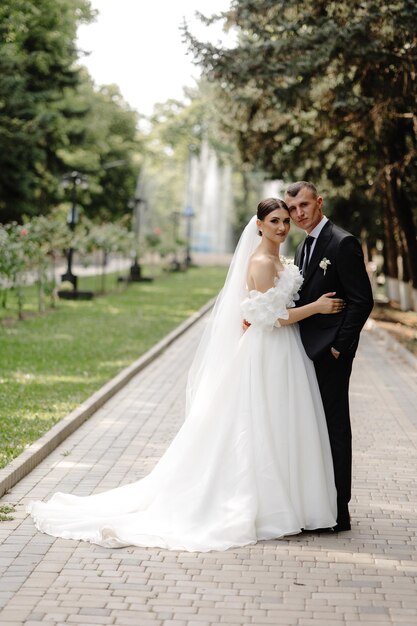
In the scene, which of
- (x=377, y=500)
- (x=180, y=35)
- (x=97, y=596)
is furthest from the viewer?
(x=180, y=35)

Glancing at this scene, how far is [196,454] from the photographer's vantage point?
7074mm

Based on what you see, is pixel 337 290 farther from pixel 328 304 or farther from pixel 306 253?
pixel 306 253

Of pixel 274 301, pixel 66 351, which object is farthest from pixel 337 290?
pixel 66 351

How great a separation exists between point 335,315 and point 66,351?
1157 centimetres

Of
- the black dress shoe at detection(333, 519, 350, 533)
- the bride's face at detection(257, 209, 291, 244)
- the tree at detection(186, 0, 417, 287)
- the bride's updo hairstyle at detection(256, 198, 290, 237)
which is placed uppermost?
→ the tree at detection(186, 0, 417, 287)

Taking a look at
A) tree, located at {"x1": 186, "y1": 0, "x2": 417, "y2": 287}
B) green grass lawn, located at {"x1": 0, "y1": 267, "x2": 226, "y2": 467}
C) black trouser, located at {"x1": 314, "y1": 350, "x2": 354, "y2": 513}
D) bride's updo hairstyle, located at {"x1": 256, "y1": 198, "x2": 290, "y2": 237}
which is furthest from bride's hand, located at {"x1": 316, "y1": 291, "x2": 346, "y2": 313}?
tree, located at {"x1": 186, "y1": 0, "x2": 417, "y2": 287}

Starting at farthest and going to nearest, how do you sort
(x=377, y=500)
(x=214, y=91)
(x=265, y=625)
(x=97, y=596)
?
(x=214, y=91) < (x=377, y=500) < (x=97, y=596) < (x=265, y=625)

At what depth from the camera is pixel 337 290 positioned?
709 centimetres

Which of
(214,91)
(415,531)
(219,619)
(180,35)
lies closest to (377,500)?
(415,531)

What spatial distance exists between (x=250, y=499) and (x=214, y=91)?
23.4 m

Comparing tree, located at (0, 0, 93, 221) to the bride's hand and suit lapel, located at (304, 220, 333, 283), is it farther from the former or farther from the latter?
the bride's hand

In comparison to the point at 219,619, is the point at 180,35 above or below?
above

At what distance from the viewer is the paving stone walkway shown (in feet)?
17.8

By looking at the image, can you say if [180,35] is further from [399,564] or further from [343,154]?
[399,564]
